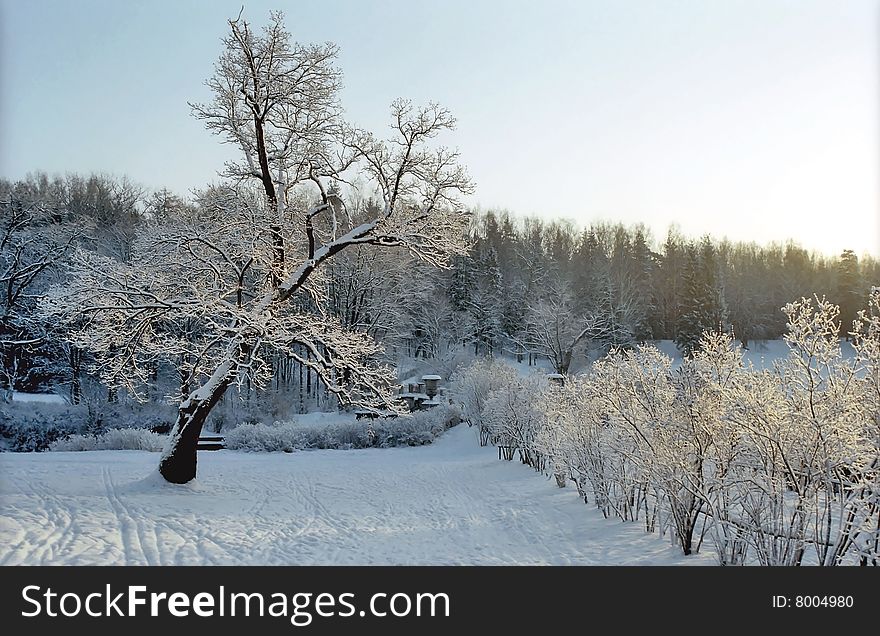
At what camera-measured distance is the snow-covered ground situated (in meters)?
7.62

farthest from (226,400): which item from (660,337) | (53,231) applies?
(660,337)

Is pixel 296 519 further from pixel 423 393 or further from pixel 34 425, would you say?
pixel 423 393

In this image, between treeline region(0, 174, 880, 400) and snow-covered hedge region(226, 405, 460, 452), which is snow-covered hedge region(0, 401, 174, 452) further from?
snow-covered hedge region(226, 405, 460, 452)

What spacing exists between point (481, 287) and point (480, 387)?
2556 cm

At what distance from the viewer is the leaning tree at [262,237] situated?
1102cm

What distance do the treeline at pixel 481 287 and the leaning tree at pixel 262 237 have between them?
166cm

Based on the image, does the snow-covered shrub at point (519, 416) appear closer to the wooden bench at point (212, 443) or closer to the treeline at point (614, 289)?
the wooden bench at point (212, 443)

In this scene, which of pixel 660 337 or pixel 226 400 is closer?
pixel 226 400

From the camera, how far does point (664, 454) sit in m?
7.39

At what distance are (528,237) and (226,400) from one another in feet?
133

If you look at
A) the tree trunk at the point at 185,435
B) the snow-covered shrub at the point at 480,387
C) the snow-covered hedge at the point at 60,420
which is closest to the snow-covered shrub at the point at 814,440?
the tree trunk at the point at 185,435

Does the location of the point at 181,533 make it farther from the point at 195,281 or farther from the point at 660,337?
the point at 660,337

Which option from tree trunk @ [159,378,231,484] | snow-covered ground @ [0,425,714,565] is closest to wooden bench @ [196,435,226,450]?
snow-covered ground @ [0,425,714,565]

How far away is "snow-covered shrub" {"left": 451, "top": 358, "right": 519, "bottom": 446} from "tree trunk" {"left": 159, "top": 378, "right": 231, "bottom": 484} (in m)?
10.2
